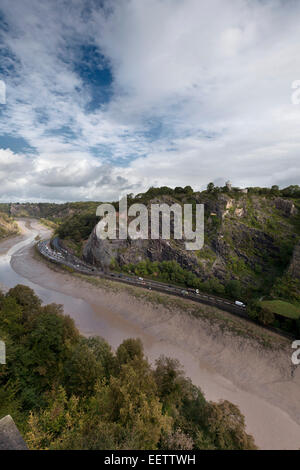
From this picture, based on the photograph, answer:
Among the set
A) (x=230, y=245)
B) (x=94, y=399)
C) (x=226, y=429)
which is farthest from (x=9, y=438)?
(x=230, y=245)

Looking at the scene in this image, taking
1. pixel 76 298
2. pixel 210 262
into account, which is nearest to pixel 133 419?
pixel 76 298

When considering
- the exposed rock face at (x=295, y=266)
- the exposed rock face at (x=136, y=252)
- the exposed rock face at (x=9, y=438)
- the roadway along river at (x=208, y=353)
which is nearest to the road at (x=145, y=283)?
the exposed rock face at (x=136, y=252)

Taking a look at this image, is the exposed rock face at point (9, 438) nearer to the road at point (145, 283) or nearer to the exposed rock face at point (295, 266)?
the road at point (145, 283)

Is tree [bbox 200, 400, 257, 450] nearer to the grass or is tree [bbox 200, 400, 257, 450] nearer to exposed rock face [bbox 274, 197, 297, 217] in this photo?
the grass

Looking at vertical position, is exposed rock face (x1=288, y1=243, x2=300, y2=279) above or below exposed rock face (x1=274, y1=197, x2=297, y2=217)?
below

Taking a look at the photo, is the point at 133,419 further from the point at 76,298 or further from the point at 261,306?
the point at 76,298

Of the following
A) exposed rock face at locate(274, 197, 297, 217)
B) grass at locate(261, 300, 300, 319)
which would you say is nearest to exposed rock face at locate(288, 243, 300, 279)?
grass at locate(261, 300, 300, 319)
